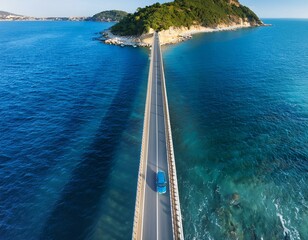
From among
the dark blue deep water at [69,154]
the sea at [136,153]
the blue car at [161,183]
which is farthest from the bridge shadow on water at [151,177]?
the sea at [136,153]

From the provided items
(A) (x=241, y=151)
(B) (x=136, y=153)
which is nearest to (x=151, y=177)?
(B) (x=136, y=153)

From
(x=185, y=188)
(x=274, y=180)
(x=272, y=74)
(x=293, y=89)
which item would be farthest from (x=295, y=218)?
(x=272, y=74)

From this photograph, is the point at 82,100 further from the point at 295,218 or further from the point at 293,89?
the point at 293,89

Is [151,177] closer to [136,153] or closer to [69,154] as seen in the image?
[136,153]

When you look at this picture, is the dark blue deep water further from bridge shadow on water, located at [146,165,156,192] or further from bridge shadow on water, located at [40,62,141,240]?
bridge shadow on water, located at [146,165,156,192]

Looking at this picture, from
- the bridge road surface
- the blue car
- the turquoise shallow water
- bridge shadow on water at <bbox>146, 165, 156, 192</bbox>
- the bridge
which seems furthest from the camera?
the turquoise shallow water

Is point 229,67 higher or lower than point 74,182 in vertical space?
higher

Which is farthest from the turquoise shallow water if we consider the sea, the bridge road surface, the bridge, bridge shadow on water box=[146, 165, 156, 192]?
bridge shadow on water box=[146, 165, 156, 192]
